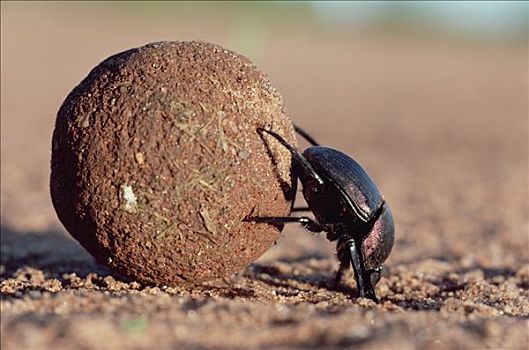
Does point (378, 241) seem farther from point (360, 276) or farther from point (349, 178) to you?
point (349, 178)

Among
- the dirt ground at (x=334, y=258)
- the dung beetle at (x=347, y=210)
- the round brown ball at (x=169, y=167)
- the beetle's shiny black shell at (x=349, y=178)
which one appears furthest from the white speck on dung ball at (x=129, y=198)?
the beetle's shiny black shell at (x=349, y=178)

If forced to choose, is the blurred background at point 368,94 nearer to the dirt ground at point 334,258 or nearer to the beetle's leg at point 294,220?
the dirt ground at point 334,258

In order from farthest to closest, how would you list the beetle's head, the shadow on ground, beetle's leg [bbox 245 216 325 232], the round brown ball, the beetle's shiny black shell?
the shadow on ground < the beetle's head < the beetle's shiny black shell < beetle's leg [bbox 245 216 325 232] < the round brown ball

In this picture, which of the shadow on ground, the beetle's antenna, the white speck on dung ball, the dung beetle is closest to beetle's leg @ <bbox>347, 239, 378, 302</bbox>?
the dung beetle

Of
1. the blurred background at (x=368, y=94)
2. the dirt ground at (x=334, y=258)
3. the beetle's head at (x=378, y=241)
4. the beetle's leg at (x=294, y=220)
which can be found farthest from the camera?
the blurred background at (x=368, y=94)

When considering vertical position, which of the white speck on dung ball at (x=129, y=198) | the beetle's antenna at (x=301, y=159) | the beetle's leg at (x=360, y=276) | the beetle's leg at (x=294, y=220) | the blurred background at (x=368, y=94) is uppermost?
the beetle's antenna at (x=301, y=159)

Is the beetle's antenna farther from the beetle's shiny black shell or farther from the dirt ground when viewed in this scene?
the dirt ground

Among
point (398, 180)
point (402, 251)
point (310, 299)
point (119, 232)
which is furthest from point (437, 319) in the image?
point (398, 180)

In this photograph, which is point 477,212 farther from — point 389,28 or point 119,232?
point 389,28
